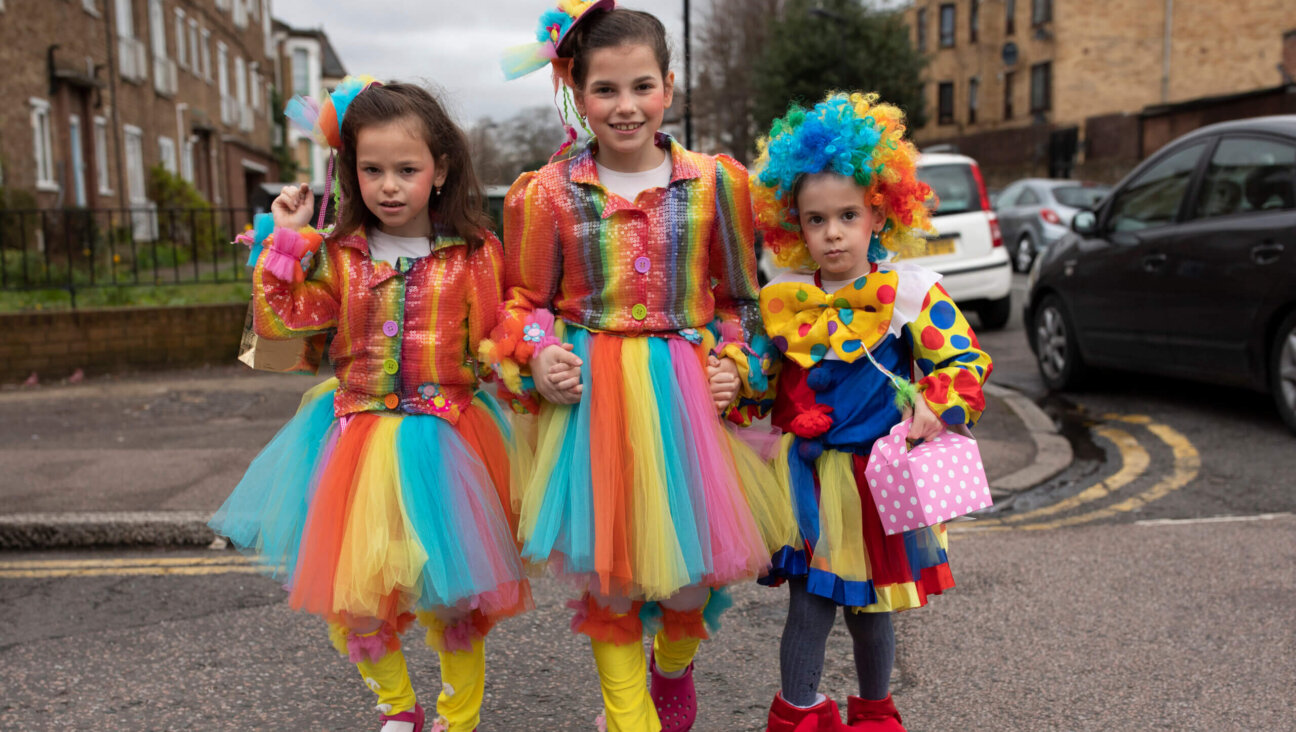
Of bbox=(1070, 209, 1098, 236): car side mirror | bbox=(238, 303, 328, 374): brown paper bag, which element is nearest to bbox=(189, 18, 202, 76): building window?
bbox=(1070, 209, 1098, 236): car side mirror

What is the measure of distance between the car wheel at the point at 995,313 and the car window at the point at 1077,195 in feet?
18.1

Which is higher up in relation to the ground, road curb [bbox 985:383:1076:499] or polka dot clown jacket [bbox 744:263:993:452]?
polka dot clown jacket [bbox 744:263:993:452]

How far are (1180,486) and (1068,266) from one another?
8.65 feet

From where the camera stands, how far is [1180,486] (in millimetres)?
5527

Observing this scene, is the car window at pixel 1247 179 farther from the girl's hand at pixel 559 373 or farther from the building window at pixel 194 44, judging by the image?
the building window at pixel 194 44

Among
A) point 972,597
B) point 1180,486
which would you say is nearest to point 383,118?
point 972,597

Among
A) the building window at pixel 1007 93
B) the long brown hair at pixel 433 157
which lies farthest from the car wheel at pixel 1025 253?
the building window at pixel 1007 93

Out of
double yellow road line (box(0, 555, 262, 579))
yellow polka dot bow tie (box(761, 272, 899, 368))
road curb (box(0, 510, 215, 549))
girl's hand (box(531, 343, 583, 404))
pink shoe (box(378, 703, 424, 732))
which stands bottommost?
double yellow road line (box(0, 555, 262, 579))

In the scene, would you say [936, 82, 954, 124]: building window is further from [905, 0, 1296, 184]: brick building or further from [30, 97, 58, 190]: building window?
[30, 97, 58, 190]: building window

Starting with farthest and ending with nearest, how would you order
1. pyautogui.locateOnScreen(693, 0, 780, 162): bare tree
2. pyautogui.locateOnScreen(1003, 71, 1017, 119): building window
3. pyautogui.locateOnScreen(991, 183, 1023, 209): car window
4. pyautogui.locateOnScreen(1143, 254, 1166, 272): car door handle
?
pyautogui.locateOnScreen(1003, 71, 1017, 119): building window, pyautogui.locateOnScreen(693, 0, 780, 162): bare tree, pyautogui.locateOnScreen(991, 183, 1023, 209): car window, pyautogui.locateOnScreen(1143, 254, 1166, 272): car door handle

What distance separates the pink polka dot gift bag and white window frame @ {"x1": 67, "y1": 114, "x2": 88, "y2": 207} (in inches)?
801

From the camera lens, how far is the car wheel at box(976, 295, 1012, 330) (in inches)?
441

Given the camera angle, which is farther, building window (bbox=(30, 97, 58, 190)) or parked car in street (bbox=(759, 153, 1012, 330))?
building window (bbox=(30, 97, 58, 190))

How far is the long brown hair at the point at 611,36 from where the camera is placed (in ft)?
8.35
